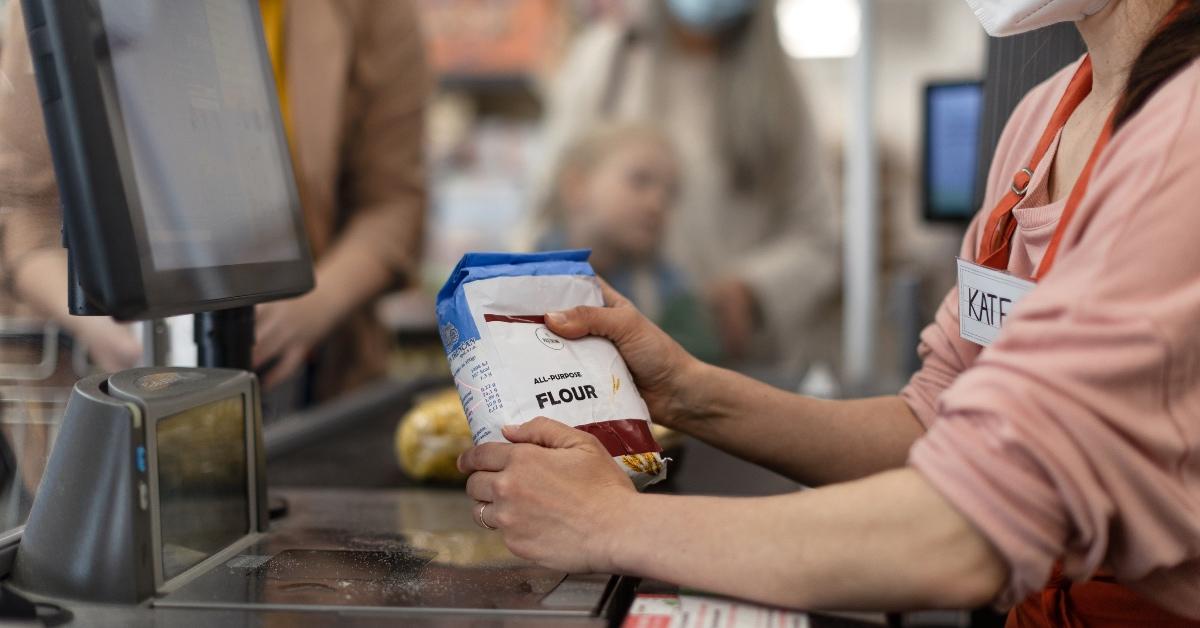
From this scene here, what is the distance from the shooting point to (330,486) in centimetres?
136

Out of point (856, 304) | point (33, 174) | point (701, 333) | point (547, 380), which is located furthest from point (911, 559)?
point (701, 333)

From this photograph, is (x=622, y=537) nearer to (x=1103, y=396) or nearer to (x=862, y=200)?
(x=1103, y=396)

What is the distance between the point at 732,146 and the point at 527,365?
226cm

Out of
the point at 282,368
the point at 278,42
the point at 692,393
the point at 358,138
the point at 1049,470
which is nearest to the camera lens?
the point at 1049,470

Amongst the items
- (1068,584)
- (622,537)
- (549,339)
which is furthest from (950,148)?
(622,537)

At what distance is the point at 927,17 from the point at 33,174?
4.43 meters

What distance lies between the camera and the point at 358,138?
225 cm

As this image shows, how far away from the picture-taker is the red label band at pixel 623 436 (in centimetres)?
90

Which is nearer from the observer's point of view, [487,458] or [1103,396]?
[1103,396]

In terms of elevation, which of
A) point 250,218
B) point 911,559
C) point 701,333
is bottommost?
point 701,333

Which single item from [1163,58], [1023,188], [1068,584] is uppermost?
[1163,58]

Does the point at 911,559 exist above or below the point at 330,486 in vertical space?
above

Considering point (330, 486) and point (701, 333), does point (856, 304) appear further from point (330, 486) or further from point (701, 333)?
point (330, 486)

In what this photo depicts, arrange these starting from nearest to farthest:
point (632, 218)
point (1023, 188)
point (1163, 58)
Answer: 1. point (1163, 58)
2. point (1023, 188)
3. point (632, 218)
